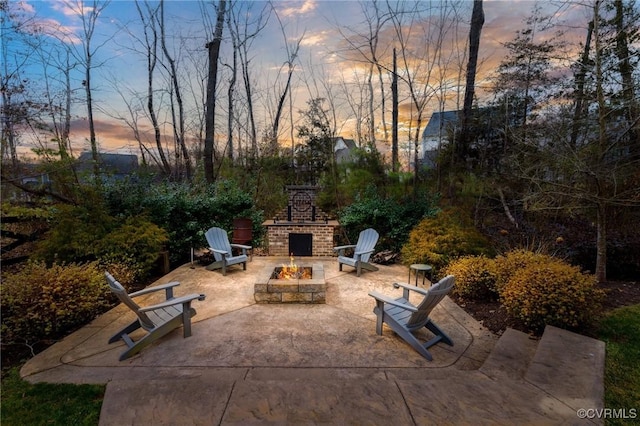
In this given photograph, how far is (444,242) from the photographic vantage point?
5.31 metres

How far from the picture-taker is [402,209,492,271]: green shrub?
17.0ft

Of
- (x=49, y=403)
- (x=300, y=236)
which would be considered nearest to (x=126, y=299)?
(x=49, y=403)

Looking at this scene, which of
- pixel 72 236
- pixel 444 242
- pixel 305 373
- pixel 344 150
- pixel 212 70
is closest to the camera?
pixel 305 373

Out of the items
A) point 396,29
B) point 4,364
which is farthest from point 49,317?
point 396,29

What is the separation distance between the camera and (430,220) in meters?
5.94

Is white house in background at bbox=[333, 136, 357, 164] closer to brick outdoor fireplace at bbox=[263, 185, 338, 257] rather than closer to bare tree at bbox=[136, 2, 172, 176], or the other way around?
brick outdoor fireplace at bbox=[263, 185, 338, 257]

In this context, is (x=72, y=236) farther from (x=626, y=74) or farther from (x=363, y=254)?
(x=626, y=74)

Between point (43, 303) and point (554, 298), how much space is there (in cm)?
521

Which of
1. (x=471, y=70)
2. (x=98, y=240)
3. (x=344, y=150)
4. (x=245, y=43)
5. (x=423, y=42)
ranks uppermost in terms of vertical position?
(x=245, y=43)

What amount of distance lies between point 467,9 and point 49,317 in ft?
33.8

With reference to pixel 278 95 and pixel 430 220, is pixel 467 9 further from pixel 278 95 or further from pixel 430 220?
pixel 278 95

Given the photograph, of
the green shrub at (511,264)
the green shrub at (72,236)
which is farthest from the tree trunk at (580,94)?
the green shrub at (72,236)

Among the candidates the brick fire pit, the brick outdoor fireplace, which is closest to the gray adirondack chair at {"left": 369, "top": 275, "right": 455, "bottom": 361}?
the brick fire pit

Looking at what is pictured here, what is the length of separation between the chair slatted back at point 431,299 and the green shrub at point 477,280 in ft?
5.13
